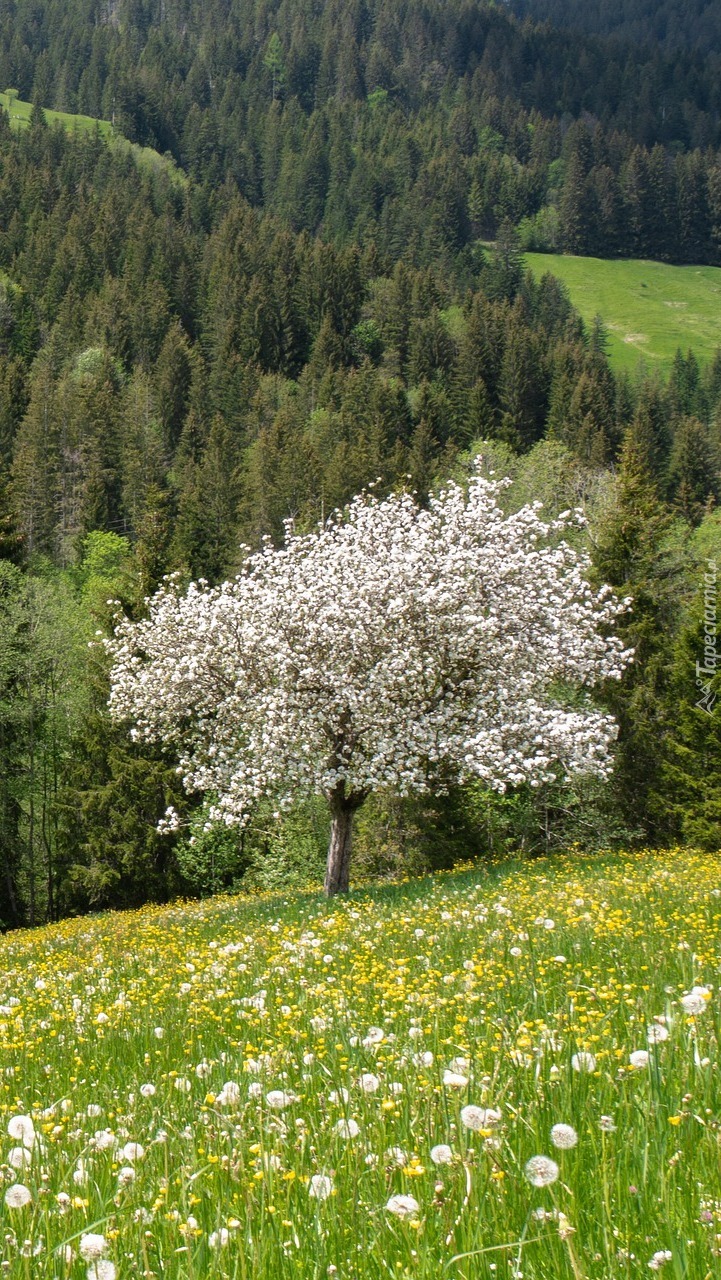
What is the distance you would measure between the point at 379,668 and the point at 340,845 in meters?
4.87

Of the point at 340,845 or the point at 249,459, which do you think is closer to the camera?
the point at 340,845

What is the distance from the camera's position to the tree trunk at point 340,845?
903 inches

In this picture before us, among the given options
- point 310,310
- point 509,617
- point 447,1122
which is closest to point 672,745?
point 509,617

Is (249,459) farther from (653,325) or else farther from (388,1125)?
(653,325)

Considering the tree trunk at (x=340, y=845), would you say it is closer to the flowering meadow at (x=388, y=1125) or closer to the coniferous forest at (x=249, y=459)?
the coniferous forest at (x=249, y=459)

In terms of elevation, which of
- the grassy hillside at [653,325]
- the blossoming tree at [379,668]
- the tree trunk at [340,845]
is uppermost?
the grassy hillside at [653,325]

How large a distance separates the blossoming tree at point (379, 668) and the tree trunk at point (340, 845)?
4cm

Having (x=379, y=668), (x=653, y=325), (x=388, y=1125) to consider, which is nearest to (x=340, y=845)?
(x=379, y=668)

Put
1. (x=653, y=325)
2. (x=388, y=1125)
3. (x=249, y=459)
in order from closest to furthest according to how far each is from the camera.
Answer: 1. (x=388, y=1125)
2. (x=249, y=459)
3. (x=653, y=325)

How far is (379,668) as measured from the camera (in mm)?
21188

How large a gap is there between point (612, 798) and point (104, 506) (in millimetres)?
64599

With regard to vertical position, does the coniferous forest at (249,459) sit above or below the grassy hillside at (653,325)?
below

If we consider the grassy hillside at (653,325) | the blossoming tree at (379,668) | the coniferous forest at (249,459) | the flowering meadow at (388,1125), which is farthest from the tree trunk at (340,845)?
the grassy hillside at (653,325)

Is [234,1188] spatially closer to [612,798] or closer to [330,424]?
[612,798]
